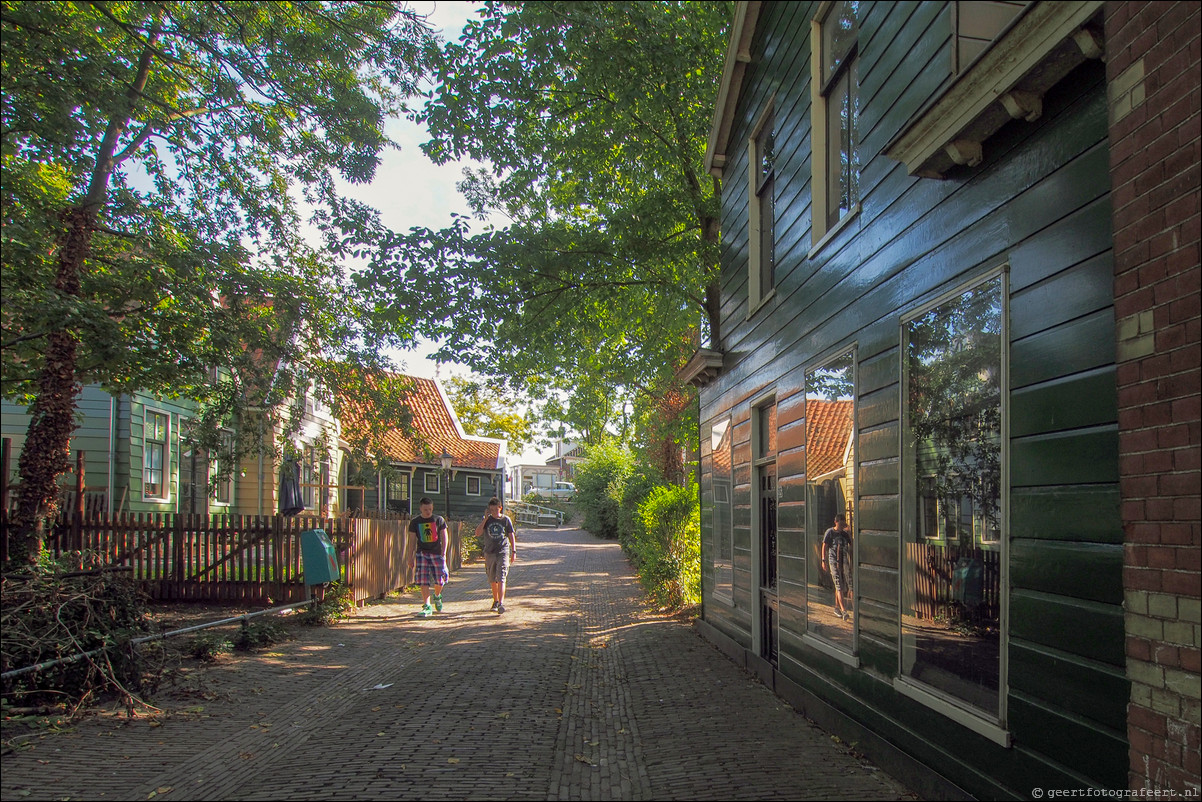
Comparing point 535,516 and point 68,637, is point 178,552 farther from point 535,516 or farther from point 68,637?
point 535,516

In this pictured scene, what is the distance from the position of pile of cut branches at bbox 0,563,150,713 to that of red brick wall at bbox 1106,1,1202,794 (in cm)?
652

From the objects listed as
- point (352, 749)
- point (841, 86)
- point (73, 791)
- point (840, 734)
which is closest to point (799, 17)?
point (841, 86)

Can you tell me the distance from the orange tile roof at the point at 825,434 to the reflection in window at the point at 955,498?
1.08 m

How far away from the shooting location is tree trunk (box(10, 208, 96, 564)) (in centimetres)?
934

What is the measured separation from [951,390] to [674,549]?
10.8 meters

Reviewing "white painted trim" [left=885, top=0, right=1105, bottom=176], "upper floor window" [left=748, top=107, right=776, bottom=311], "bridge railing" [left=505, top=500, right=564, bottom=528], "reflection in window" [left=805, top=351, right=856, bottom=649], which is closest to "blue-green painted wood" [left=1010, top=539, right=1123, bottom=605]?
"white painted trim" [left=885, top=0, right=1105, bottom=176]

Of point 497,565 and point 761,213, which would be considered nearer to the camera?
point 761,213

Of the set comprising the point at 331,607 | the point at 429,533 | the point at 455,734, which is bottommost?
the point at 331,607

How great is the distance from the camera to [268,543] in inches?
464

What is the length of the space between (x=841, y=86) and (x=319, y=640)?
836cm

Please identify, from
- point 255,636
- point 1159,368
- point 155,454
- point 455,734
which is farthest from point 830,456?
point 155,454

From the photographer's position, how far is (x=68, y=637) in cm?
636

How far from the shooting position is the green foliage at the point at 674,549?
13.9 metres

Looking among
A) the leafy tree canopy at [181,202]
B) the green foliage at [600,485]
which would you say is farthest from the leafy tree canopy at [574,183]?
the green foliage at [600,485]
